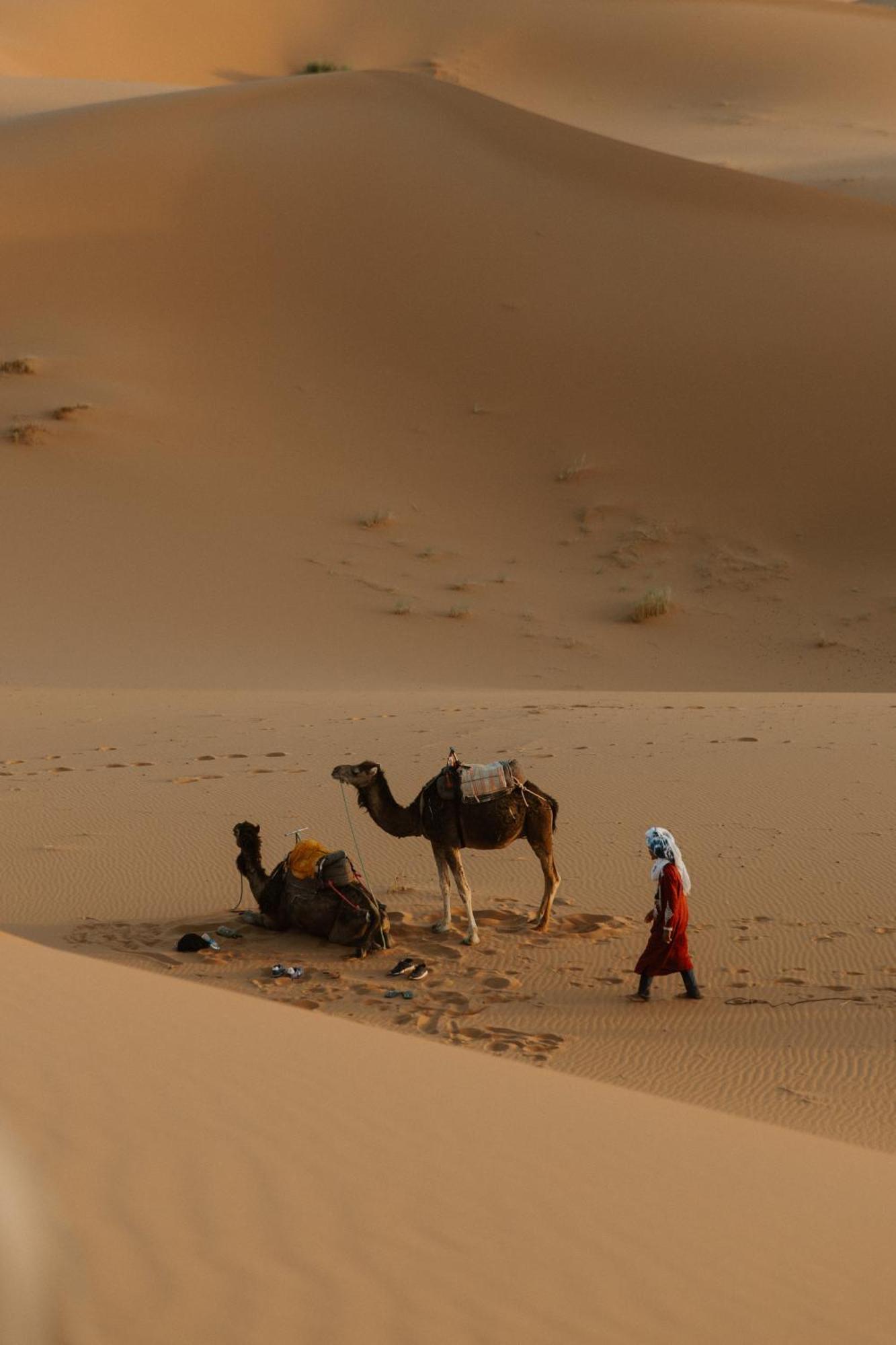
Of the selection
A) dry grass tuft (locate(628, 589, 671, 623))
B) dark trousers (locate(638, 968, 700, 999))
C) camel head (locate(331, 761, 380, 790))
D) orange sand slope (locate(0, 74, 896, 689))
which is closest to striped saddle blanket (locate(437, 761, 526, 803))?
camel head (locate(331, 761, 380, 790))

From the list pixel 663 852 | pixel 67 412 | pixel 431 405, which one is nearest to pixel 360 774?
pixel 663 852

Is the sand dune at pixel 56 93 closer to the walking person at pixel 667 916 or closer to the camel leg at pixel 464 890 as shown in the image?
the camel leg at pixel 464 890

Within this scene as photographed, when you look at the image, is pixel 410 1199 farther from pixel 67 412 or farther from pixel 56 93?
pixel 56 93

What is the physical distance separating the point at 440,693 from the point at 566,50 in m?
58.3

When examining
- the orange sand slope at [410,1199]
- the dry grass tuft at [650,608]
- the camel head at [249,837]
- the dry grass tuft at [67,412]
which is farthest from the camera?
the dry grass tuft at [67,412]

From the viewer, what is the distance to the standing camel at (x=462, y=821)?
870cm

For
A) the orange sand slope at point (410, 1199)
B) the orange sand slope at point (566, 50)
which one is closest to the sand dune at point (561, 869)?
the orange sand slope at point (410, 1199)

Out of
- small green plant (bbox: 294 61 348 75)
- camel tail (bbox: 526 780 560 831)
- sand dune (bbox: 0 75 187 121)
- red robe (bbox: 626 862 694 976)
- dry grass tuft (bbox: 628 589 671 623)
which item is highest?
small green plant (bbox: 294 61 348 75)

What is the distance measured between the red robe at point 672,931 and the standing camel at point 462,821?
3.87 ft

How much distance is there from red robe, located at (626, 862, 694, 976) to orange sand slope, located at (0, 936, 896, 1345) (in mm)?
1774

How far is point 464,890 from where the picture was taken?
868 centimetres

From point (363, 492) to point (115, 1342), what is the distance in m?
23.2

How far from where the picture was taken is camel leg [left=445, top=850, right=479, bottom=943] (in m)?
8.64

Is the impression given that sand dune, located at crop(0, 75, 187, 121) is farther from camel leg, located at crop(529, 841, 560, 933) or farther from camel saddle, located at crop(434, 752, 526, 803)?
camel leg, located at crop(529, 841, 560, 933)
